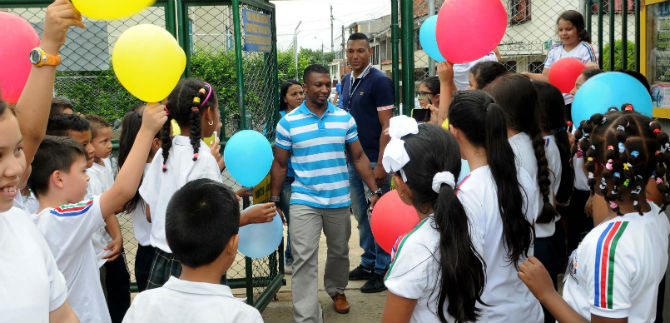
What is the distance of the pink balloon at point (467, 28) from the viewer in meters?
3.04

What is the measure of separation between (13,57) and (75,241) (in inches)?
31.0

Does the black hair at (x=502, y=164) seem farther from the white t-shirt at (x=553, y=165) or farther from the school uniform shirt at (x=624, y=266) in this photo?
the white t-shirt at (x=553, y=165)

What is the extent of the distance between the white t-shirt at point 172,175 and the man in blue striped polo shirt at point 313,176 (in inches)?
47.7

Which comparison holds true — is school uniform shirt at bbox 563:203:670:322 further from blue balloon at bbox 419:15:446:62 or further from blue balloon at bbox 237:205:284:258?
blue balloon at bbox 419:15:446:62

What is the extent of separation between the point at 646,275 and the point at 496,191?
1.77ft

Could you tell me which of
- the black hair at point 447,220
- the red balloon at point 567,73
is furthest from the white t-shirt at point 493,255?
the red balloon at point 567,73

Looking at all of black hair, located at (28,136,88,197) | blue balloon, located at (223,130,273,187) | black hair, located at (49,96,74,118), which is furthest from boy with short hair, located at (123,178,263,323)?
black hair, located at (49,96,74,118)

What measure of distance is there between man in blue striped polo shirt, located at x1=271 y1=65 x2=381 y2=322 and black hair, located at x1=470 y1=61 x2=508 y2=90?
120 cm

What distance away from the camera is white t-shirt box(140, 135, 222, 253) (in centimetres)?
281

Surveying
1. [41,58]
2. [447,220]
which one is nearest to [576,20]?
[447,220]

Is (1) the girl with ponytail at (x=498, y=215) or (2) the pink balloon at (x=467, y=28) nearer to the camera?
(1) the girl with ponytail at (x=498, y=215)

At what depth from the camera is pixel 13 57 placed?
2.31m

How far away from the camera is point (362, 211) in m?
4.93

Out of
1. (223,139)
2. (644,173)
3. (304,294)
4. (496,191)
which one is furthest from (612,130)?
(223,139)
